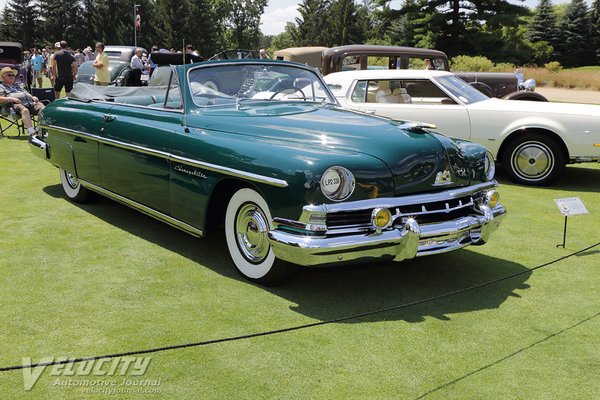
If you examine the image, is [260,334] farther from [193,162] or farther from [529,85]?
[529,85]

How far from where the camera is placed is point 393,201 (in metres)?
3.64

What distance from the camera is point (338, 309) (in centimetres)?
369

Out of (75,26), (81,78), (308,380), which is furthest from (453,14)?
(75,26)

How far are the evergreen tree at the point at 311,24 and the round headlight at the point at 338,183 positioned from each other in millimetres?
70618

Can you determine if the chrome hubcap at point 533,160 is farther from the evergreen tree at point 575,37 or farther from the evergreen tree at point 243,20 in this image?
Result: the evergreen tree at point 243,20

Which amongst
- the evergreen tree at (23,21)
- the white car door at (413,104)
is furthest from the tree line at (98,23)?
the white car door at (413,104)

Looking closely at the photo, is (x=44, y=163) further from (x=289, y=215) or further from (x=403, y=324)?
(x=403, y=324)

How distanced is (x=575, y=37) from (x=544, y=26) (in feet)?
9.30

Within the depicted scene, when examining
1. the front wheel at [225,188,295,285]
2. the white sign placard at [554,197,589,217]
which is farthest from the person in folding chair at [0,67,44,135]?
the white sign placard at [554,197,589,217]

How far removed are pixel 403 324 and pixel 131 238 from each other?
104 inches

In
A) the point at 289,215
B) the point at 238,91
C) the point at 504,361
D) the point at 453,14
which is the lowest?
the point at 504,361

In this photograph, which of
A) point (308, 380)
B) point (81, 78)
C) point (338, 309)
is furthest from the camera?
point (81, 78)

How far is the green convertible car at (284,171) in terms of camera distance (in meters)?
3.53

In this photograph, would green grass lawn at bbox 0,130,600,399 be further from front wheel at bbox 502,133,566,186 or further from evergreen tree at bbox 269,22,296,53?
evergreen tree at bbox 269,22,296,53
